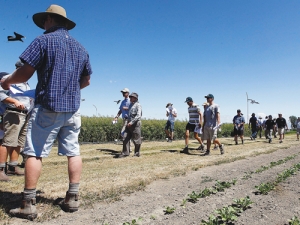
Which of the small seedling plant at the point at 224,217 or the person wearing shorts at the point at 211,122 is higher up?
the person wearing shorts at the point at 211,122

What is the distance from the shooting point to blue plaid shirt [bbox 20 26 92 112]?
8.73ft

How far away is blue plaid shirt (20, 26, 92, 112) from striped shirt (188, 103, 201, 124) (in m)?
6.82

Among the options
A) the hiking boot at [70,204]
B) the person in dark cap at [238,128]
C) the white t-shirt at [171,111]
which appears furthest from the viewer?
the white t-shirt at [171,111]

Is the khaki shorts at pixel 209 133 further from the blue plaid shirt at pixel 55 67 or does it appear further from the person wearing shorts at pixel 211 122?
the blue plaid shirt at pixel 55 67

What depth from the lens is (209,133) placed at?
8547 millimetres

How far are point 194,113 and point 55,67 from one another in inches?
282

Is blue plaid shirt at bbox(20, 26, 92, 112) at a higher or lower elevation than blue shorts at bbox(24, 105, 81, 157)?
higher

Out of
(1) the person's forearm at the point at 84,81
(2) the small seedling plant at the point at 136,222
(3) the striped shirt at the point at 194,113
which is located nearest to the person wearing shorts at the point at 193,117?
(3) the striped shirt at the point at 194,113

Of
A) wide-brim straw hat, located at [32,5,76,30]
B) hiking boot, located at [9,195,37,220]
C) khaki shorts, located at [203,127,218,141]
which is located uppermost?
wide-brim straw hat, located at [32,5,76,30]

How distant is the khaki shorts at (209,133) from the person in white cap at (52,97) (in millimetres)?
6180

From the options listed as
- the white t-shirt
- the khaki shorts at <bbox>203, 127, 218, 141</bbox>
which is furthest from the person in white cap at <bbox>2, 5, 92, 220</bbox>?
the white t-shirt

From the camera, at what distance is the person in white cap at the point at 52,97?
2670mm

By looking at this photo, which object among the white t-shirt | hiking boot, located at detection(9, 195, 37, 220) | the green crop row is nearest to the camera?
hiking boot, located at detection(9, 195, 37, 220)

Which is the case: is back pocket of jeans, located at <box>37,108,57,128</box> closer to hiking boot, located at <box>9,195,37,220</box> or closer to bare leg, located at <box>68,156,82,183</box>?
bare leg, located at <box>68,156,82,183</box>
